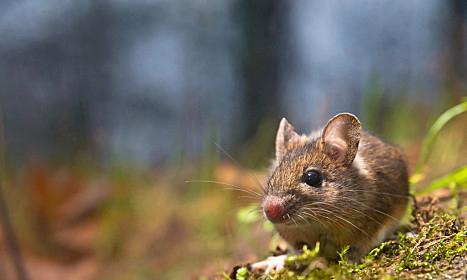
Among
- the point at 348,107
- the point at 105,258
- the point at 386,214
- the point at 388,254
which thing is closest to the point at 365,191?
the point at 386,214

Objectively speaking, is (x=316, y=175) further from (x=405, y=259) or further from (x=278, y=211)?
(x=405, y=259)

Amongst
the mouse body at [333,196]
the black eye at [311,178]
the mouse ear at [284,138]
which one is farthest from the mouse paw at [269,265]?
the mouse ear at [284,138]

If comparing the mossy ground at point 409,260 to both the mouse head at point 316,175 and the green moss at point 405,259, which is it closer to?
the green moss at point 405,259

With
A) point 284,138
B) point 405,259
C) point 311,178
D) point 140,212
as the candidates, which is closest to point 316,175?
point 311,178

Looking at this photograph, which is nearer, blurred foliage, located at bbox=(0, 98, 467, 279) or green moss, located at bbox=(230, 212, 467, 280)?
green moss, located at bbox=(230, 212, 467, 280)

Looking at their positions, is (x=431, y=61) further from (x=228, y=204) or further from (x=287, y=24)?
(x=228, y=204)

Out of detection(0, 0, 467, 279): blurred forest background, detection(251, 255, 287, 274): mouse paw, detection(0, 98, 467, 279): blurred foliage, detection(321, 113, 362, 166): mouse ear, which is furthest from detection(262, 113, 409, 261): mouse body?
detection(0, 98, 467, 279): blurred foliage

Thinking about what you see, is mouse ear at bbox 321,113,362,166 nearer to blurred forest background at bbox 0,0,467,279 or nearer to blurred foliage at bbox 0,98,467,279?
blurred forest background at bbox 0,0,467,279
